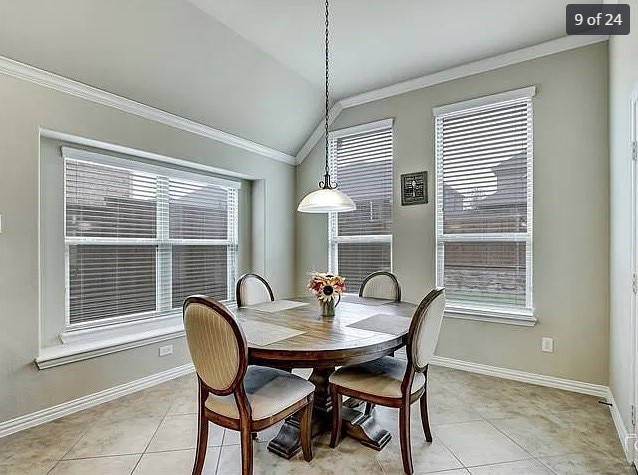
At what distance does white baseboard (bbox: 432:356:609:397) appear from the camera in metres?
3.15

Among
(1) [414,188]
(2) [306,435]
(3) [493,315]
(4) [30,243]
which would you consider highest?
(1) [414,188]

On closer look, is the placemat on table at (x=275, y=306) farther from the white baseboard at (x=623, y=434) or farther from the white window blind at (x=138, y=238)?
the white baseboard at (x=623, y=434)

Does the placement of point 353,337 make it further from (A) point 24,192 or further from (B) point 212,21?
(B) point 212,21

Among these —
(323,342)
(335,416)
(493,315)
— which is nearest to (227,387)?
(323,342)

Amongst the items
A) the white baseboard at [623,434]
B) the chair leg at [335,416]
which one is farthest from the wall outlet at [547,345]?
the chair leg at [335,416]

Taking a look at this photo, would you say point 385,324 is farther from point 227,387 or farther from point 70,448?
point 70,448

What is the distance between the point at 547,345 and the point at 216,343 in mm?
2996

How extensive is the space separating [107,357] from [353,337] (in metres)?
2.23

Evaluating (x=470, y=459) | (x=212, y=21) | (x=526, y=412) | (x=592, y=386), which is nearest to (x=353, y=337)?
(x=470, y=459)

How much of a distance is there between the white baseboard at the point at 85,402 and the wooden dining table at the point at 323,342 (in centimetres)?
131

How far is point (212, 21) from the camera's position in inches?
118

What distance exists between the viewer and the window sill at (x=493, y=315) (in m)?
3.46

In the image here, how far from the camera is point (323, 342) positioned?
2031mm

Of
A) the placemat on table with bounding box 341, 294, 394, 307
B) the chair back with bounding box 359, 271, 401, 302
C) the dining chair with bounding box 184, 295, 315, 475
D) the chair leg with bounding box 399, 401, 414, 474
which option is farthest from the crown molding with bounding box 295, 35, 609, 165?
the dining chair with bounding box 184, 295, 315, 475
